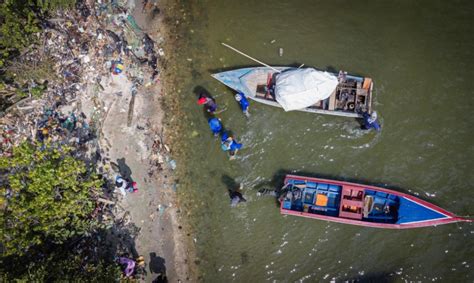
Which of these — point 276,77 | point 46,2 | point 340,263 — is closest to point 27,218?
point 46,2

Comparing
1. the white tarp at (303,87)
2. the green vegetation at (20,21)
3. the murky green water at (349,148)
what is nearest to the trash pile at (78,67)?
the green vegetation at (20,21)

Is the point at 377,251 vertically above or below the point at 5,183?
below

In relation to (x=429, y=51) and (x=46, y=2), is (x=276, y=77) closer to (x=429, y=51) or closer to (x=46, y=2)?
(x=429, y=51)

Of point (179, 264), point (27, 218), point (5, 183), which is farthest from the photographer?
point (179, 264)

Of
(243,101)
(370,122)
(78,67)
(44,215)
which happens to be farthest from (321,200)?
(78,67)

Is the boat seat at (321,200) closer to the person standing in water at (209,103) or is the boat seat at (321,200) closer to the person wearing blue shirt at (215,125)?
the person wearing blue shirt at (215,125)

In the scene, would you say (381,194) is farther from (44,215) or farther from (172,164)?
(44,215)
